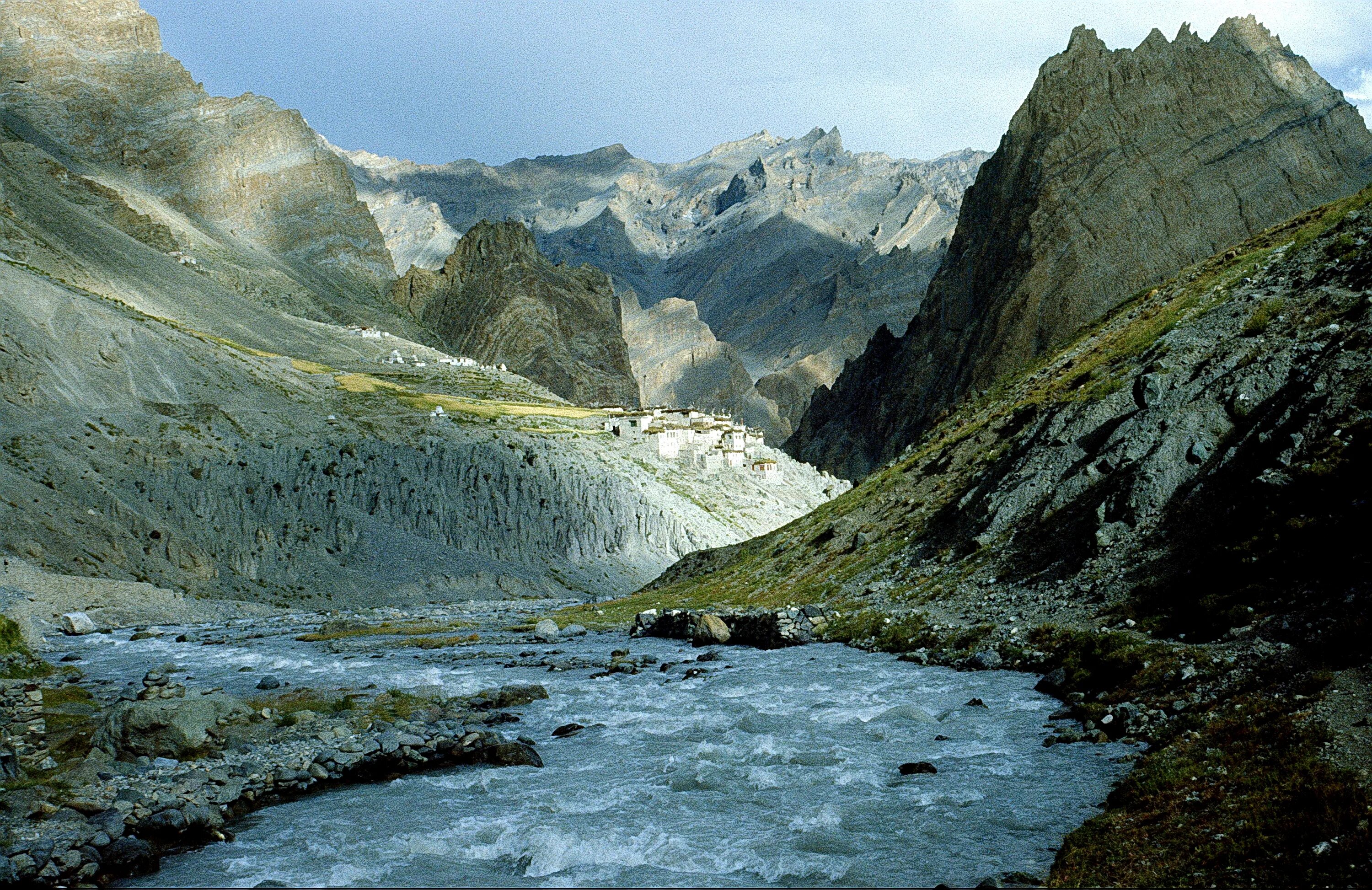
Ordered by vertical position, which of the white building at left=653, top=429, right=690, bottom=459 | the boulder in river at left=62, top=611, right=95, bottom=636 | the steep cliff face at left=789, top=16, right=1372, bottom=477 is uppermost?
the steep cliff face at left=789, top=16, right=1372, bottom=477

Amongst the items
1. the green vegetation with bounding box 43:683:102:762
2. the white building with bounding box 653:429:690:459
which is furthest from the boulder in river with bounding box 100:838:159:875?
the white building with bounding box 653:429:690:459

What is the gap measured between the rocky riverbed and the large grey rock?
10 centimetres

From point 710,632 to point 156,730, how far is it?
2845cm

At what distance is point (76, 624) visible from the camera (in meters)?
60.2

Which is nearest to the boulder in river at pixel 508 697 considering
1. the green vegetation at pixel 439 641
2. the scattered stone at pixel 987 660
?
the scattered stone at pixel 987 660

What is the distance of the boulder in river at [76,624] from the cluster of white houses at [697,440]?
88.0 m

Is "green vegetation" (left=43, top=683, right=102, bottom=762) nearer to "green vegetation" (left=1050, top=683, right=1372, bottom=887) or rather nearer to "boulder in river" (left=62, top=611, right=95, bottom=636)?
"green vegetation" (left=1050, top=683, right=1372, bottom=887)

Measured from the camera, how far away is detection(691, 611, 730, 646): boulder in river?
155 feet

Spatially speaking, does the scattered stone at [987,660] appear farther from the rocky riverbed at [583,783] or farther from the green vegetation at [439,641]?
the green vegetation at [439,641]

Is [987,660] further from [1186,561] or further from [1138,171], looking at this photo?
[1138,171]

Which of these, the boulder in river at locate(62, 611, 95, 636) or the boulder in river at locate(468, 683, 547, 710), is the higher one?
the boulder in river at locate(62, 611, 95, 636)

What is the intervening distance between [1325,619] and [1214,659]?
256 cm

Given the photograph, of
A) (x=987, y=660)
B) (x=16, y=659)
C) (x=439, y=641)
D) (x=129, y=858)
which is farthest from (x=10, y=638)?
(x=987, y=660)

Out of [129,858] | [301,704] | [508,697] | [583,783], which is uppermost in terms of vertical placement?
[301,704]
